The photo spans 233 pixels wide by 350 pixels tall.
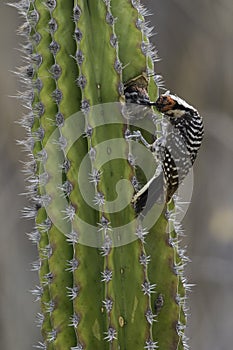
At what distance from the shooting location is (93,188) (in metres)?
1.81

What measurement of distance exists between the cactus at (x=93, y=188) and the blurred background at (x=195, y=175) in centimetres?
215

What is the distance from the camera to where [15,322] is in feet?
13.1

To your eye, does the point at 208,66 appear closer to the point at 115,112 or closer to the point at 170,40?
the point at 170,40

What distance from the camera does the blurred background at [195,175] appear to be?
4.04 metres

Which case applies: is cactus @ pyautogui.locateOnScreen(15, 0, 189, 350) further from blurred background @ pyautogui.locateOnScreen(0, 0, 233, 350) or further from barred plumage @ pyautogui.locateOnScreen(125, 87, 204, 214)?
blurred background @ pyautogui.locateOnScreen(0, 0, 233, 350)

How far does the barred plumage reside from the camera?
187 centimetres

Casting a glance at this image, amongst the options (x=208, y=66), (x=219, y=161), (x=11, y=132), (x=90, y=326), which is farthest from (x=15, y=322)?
(x=90, y=326)

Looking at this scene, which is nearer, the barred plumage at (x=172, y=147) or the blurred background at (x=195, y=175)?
the barred plumage at (x=172, y=147)

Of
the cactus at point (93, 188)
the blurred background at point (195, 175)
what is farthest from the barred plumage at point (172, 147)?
the blurred background at point (195, 175)

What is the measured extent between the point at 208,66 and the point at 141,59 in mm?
2604

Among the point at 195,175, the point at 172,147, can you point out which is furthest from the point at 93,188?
the point at 195,175

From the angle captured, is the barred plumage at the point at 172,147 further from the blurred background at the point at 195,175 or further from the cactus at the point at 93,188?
the blurred background at the point at 195,175

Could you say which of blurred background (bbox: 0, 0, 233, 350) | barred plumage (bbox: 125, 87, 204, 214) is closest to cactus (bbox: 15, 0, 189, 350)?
barred plumage (bbox: 125, 87, 204, 214)

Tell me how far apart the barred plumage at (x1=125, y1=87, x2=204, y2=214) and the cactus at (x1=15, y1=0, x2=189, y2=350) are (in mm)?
44
